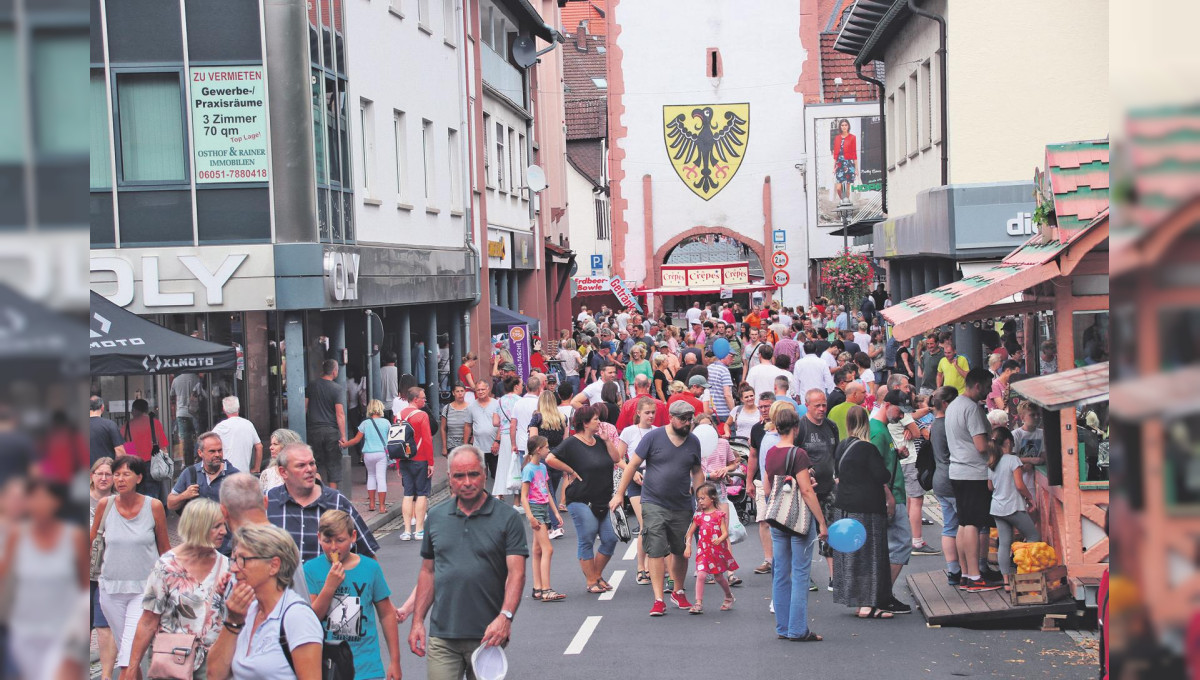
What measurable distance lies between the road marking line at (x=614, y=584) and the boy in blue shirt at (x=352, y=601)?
563 centimetres

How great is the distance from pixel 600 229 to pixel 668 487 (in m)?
55.9

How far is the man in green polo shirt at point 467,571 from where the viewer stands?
6.62 metres

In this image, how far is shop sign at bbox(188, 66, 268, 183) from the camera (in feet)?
59.4

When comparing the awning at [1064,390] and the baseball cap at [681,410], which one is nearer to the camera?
the awning at [1064,390]

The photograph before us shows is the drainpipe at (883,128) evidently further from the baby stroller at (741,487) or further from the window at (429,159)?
the baby stroller at (741,487)

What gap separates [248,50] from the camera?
18.3m

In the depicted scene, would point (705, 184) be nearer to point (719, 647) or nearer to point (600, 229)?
point (600, 229)

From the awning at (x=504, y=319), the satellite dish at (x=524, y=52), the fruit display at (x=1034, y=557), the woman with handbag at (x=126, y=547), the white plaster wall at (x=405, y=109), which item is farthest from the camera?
the satellite dish at (x=524, y=52)

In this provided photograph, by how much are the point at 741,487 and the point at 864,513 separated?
5.11 m

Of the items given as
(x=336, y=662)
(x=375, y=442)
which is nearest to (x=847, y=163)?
(x=375, y=442)

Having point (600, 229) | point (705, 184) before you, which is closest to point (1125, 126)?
point (705, 184)

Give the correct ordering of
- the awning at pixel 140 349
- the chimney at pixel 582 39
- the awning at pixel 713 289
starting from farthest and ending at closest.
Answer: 1. the chimney at pixel 582 39
2. the awning at pixel 713 289
3. the awning at pixel 140 349

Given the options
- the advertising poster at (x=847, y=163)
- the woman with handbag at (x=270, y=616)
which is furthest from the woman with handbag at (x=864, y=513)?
the advertising poster at (x=847, y=163)

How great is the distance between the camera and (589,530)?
1195cm
